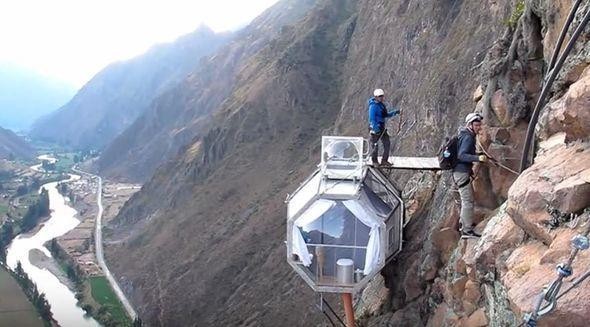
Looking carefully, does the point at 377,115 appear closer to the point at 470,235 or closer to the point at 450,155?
the point at 450,155

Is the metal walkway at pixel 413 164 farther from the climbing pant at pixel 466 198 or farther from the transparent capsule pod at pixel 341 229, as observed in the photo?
the climbing pant at pixel 466 198

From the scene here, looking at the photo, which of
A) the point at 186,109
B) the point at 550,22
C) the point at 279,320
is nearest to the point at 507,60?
the point at 550,22

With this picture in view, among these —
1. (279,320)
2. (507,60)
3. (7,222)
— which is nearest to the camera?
(507,60)

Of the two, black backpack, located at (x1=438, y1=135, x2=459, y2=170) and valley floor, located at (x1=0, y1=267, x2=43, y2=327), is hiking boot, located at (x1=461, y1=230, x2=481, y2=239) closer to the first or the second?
black backpack, located at (x1=438, y1=135, x2=459, y2=170)

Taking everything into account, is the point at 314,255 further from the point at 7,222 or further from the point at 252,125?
the point at 7,222

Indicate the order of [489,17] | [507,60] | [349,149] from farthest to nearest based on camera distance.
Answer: [489,17] → [349,149] → [507,60]

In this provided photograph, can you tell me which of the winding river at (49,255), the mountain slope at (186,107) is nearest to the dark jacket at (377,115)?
the winding river at (49,255)

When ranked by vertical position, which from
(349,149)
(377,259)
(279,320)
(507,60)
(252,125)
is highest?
(507,60)
